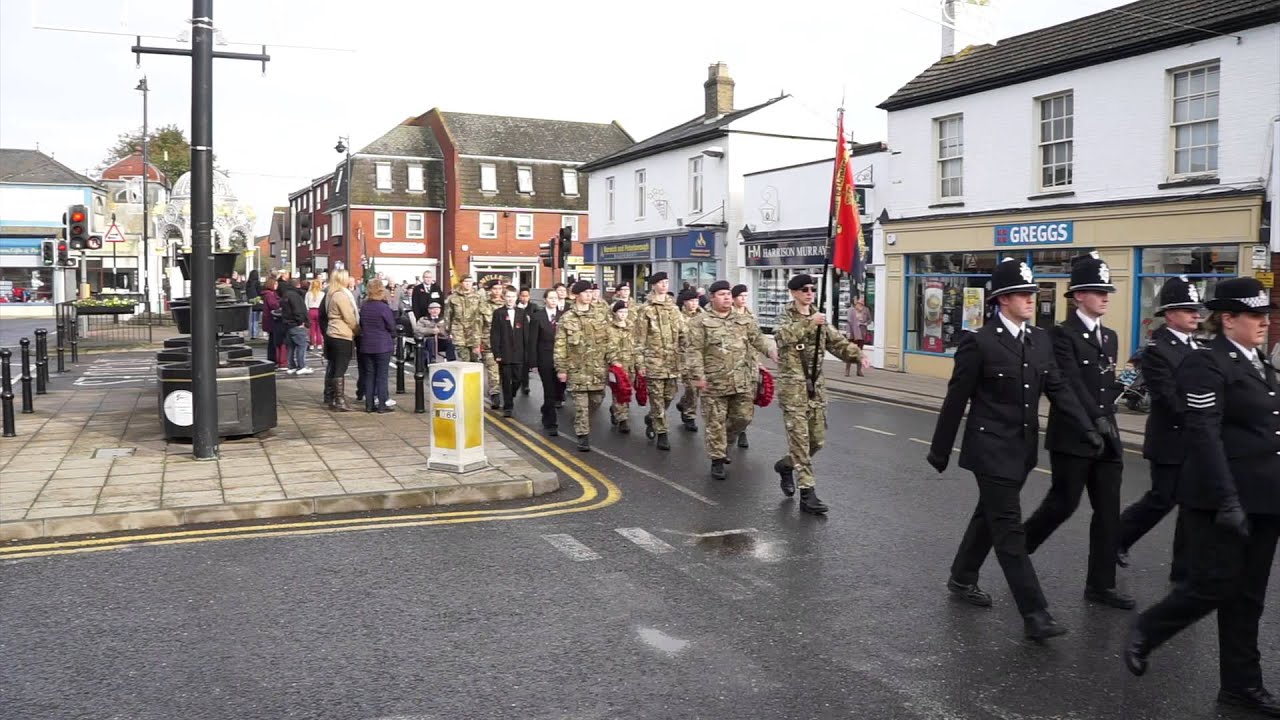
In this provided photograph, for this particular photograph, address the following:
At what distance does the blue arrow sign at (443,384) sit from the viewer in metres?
9.82

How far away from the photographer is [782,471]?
9.21 metres

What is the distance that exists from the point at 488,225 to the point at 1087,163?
1724 inches

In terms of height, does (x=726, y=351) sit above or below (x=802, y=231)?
below

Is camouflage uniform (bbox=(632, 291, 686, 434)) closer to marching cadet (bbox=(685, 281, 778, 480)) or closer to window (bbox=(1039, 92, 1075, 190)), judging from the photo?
marching cadet (bbox=(685, 281, 778, 480))

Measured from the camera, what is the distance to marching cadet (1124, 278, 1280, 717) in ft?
15.3

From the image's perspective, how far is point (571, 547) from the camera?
7.46 meters

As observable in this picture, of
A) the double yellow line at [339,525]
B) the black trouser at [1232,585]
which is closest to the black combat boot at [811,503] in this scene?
the double yellow line at [339,525]

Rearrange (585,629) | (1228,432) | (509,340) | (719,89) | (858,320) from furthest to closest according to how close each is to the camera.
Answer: (719,89)
(858,320)
(509,340)
(585,629)
(1228,432)

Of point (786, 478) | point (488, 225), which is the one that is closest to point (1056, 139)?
point (786, 478)

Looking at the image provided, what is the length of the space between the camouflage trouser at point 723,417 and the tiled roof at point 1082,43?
11.3 m

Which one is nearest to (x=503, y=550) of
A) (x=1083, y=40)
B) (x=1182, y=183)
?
(x=1182, y=183)

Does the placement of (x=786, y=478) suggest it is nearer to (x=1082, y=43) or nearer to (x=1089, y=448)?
(x=1089, y=448)

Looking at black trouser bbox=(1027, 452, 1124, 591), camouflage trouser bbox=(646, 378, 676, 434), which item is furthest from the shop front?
black trouser bbox=(1027, 452, 1124, 591)

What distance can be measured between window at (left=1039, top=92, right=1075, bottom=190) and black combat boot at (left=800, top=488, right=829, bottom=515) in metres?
13.3
